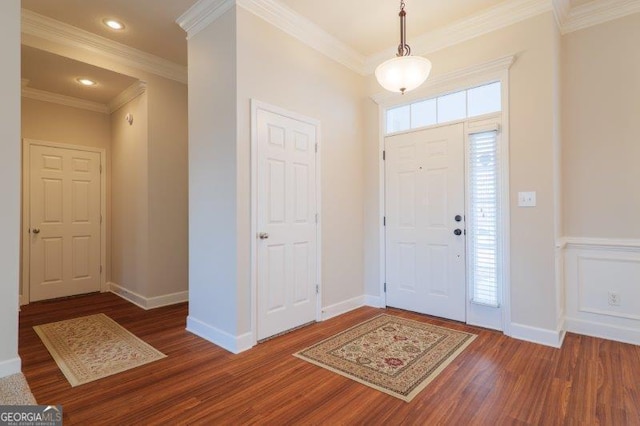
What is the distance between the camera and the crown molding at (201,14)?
2928mm

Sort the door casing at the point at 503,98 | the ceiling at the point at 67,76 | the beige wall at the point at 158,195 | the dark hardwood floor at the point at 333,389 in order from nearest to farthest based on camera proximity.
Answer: the dark hardwood floor at the point at 333,389 < the door casing at the point at 503,98 < the ceiling at the point at 67,76 < the beige wall at the point at 158,195

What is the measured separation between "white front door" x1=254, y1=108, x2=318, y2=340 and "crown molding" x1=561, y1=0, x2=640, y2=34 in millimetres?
2667

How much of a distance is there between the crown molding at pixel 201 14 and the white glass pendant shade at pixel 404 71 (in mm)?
1484

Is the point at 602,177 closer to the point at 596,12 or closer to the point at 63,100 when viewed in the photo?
the point at 596,12

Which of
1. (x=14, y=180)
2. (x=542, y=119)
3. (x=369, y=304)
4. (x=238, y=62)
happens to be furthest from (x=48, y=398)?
(x=542, y=119)

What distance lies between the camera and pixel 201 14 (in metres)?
3.10

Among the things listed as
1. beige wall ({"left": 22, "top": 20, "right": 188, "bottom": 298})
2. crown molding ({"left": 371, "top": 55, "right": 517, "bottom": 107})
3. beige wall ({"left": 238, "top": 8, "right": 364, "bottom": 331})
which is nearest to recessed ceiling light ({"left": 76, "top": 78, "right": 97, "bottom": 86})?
beige wall ({"left": 22, "top": 20, "right": 188, "bottom": 298})

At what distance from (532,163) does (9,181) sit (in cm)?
412

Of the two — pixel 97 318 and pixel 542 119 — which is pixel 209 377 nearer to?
pixel 97 318

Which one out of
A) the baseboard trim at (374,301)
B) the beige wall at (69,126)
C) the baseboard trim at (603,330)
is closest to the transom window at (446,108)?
the baseboard trim at (374,301)

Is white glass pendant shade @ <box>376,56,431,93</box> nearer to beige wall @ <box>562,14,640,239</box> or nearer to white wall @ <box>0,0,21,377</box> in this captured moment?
beige wall @ <box>562,14,640,239</box>

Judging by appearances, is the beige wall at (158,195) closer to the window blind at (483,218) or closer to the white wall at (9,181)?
the white wall at (9,181)

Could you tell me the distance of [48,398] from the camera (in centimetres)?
207
